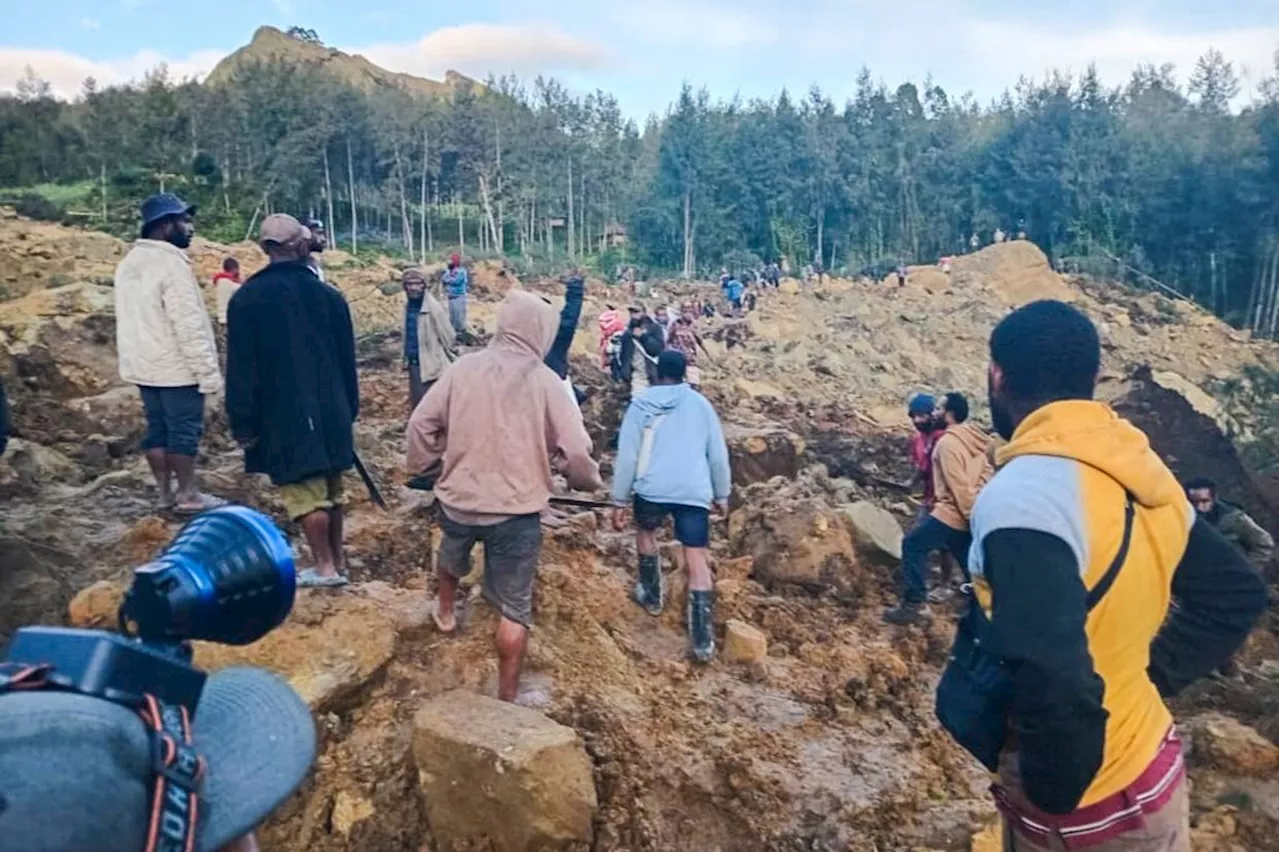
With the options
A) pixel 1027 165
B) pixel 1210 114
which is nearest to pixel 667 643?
pixel 1027 165

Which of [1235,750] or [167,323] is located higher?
[167,323]

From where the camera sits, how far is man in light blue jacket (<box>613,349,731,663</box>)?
509 cm

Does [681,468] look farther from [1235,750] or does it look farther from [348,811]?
[1235,750]

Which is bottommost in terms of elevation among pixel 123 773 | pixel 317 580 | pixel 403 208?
pixel 317 580

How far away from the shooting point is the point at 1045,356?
2018 millimetres

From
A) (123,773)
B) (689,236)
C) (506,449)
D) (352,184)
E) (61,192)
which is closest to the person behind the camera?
(123,773)

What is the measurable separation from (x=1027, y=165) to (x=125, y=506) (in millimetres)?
42344

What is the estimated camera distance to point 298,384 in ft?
13.2

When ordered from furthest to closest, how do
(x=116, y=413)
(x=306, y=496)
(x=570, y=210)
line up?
1. (x=570, y=210)
2. (x=116, y=413)
3. (x=306, y=496)

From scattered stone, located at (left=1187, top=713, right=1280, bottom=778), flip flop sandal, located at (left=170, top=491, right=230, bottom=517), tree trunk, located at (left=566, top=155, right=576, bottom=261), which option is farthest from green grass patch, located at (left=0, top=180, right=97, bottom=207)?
scattered stone, located at (left=1187, top=713, right=1280, bottom=778)

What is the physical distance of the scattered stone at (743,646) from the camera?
17.2ft

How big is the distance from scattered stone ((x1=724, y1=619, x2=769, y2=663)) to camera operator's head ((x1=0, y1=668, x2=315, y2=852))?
A: 4.21 meters

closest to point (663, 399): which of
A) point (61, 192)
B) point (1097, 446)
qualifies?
point (1097, 446)

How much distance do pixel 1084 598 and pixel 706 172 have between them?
46.8 metres
